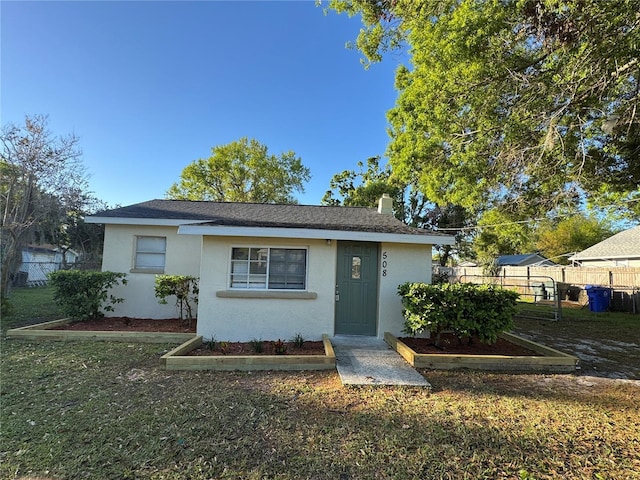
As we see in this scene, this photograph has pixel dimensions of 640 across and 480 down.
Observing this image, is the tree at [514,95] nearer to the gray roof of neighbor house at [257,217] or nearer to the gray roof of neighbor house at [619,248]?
the gray roof of neighbor house at [257,217]

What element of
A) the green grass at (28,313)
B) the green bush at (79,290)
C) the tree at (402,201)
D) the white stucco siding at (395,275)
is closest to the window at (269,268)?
the white stucco siding at (395,275)

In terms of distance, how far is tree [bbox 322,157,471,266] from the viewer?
962 inches

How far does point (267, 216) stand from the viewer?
888 cm

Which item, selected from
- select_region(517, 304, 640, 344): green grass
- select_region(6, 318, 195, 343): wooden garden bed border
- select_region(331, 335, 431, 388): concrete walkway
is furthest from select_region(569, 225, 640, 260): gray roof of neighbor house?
select_region(6, 318, 195, 343): wooden garden bed border

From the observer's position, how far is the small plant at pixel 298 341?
6.97 metres

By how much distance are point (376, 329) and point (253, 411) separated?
4.36 metres

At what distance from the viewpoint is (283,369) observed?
18.7 ft

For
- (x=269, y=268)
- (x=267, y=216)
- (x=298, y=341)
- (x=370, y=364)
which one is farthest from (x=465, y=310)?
(x=267, y=216)

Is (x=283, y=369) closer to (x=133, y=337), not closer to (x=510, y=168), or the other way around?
(x=133, y=337)

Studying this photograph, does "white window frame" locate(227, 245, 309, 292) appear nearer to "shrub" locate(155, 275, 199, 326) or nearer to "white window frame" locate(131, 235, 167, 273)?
"shrub" locate(155, 275, 199, 326)

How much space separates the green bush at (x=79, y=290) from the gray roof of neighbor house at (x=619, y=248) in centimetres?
2893

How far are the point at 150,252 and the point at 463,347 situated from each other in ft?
29.4

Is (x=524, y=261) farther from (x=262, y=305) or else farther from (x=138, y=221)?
(x=138, y=221)

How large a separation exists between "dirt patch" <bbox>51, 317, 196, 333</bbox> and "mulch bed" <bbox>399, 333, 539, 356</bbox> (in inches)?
214
